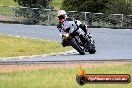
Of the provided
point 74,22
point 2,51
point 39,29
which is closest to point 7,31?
point 39,29

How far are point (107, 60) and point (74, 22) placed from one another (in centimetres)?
320

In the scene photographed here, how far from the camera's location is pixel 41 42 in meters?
26.1

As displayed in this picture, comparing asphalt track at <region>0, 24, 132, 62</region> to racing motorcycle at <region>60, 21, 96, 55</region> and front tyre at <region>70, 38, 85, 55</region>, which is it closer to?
racing motorcycle at <region>60, 21, 96, 55</region>

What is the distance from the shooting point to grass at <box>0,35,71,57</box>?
71.9 feet

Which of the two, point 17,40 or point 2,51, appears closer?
point 2,51

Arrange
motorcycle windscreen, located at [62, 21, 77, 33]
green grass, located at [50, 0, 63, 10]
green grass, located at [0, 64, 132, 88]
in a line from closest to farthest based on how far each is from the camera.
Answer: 1. green grass, located at [0, 64, 132, 88]
2. motorcycle windscreen, located at [62, 21, 77, 33]
3. green grass, located at [50, 0, 63, 10]

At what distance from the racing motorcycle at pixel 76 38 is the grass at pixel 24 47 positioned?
1.69m

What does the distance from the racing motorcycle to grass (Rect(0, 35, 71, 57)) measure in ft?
5.54

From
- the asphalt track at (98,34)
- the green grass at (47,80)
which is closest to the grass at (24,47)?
the asphalt track at (98,34)

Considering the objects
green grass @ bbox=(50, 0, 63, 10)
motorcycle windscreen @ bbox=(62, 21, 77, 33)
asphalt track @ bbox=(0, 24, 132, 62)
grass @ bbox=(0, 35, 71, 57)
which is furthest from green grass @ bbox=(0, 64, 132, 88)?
green grass @ bbox=(50, 0, 63, 10)

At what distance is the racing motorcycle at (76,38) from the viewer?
67.1 feet

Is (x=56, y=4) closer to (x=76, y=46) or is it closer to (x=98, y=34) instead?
(x=98, y=34)

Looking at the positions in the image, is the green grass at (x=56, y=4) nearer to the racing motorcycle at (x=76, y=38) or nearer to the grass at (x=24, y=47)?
the grass at (x=24, y=47)

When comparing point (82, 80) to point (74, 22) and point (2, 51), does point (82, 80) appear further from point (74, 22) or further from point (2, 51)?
point (2, 51)
